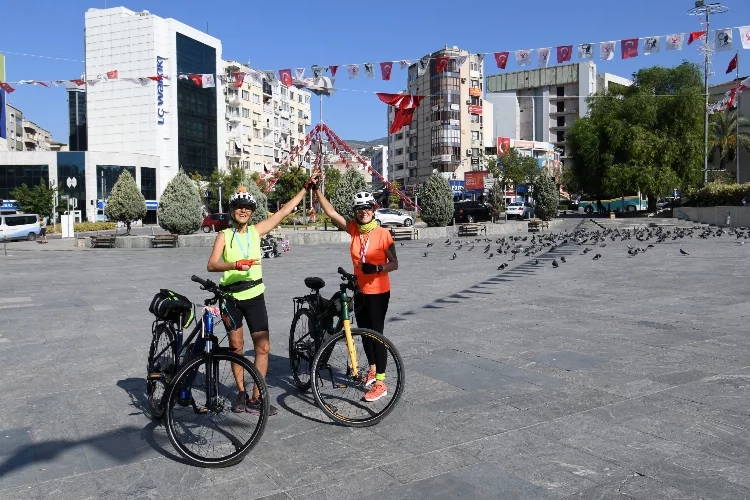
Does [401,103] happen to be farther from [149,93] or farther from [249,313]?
[149,93]

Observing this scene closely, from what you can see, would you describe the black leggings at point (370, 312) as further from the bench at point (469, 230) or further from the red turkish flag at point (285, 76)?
the bench at point (469, 230)

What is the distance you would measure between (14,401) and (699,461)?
5309 mm

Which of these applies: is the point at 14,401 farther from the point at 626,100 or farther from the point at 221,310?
the point at 626,100

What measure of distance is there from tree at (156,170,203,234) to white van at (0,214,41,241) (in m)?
14.0

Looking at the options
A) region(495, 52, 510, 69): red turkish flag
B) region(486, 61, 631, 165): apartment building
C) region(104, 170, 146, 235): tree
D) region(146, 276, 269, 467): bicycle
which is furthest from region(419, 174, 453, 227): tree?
region(486, 61, 631, 165): apartment building

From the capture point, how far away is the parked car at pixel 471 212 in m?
47.2

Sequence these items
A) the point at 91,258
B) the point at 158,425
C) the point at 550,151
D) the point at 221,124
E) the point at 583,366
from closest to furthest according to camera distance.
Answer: the point at 158,425 < the point at 583,366 < the point at 91,258 < the point at 221,124 < the point at 550,151

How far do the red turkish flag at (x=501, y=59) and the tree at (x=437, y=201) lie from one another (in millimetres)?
10363

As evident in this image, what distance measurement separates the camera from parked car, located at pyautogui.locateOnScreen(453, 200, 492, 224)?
1859 inches

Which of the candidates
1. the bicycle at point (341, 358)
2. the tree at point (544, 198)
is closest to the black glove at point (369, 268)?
the bicycle at point (341, 358)

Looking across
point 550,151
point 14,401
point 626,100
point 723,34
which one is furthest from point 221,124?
point 14,401

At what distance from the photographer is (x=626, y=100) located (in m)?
53.5

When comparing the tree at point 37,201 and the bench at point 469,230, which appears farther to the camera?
the tree at point 37,201

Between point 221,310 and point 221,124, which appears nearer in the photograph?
→ point 221,310
